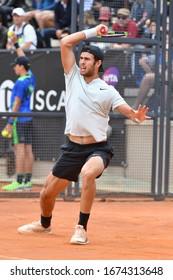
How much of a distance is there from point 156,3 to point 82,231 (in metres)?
5.65

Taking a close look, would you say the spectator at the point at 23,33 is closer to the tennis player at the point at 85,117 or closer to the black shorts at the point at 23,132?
the black shorts at the point at 23,132

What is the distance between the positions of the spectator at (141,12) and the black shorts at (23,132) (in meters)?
2.39

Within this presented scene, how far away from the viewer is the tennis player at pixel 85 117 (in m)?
8.99

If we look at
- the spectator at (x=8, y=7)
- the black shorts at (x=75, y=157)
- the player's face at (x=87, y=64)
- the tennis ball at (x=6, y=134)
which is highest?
the spectator at (x=8, y=7)

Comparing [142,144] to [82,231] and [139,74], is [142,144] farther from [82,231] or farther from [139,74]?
[82,231]

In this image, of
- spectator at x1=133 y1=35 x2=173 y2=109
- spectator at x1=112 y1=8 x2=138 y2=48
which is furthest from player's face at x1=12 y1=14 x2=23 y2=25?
spectator at x1=133 y1=35 x2=173 y2=109

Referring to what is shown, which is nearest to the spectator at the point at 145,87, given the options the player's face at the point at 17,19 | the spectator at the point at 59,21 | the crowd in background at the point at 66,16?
the crowd in background at the point at 66,16

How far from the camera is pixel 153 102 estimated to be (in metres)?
13.5

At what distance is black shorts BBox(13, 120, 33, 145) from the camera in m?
13.5

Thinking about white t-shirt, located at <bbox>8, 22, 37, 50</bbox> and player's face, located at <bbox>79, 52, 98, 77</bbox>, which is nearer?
player's face, located at <bbox>79, 52, 98, 77</bbox>

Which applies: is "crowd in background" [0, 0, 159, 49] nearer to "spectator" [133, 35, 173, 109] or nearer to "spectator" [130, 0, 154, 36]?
"spectator" [130, 0, 154, 36]

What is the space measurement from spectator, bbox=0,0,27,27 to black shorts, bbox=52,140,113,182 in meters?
9.62

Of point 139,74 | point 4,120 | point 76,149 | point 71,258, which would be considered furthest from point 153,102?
point 71,258

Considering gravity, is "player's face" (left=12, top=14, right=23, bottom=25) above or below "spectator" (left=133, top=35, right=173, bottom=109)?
above
